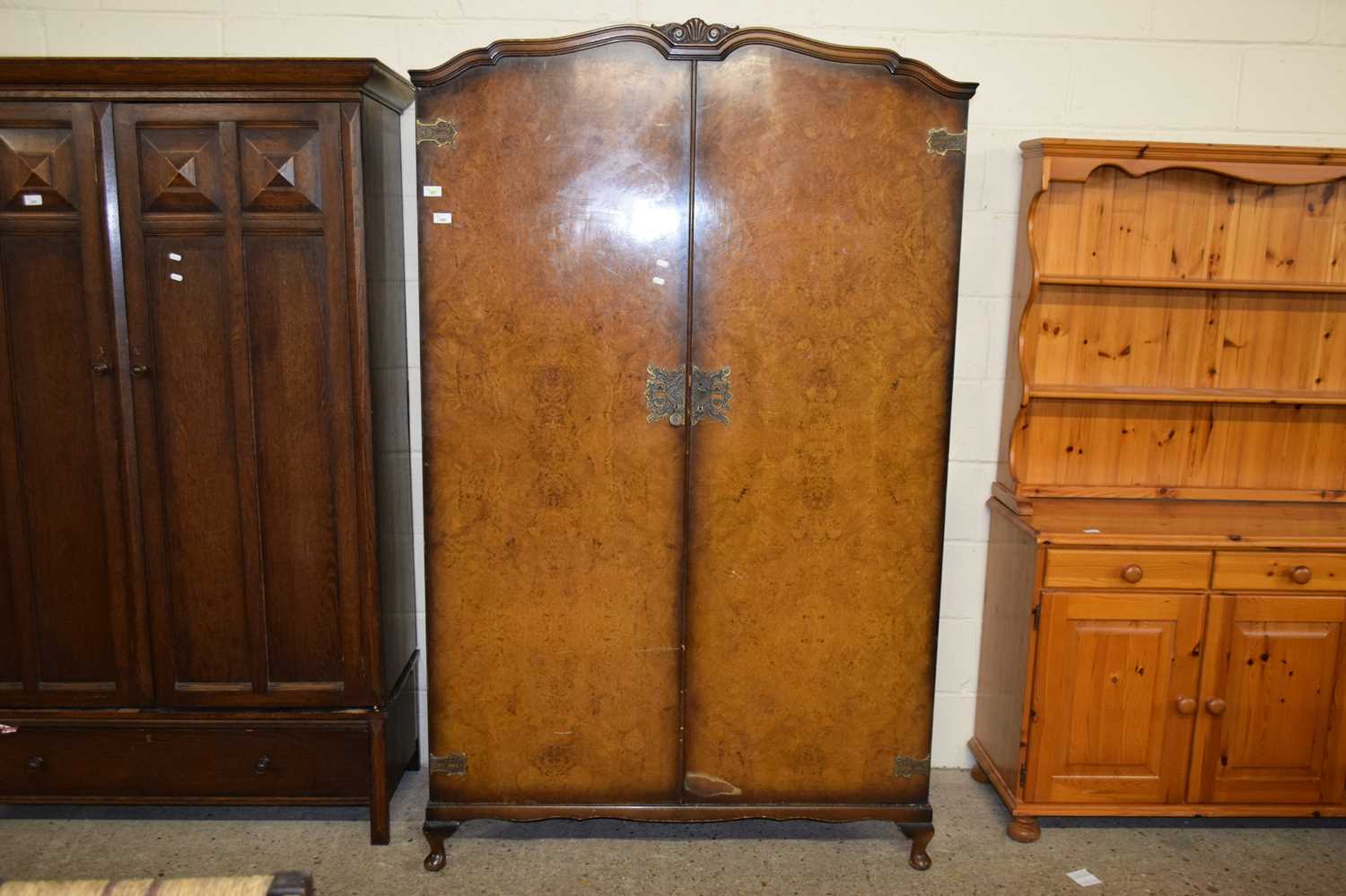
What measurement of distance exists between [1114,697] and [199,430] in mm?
2406

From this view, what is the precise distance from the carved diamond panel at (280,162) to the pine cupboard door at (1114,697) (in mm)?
2073

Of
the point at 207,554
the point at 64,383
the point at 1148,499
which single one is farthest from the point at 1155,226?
the point at 64,383

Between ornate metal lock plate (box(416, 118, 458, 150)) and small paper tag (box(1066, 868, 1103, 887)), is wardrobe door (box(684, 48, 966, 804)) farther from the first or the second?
ornate metal lock plate (box(416, 118, 458, 150))

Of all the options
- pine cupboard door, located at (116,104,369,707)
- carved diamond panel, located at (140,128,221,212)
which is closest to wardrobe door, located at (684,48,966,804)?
pine cupboard door, located at (116,104,369,707)

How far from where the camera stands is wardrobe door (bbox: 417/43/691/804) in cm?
210

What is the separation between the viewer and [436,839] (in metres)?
2.37

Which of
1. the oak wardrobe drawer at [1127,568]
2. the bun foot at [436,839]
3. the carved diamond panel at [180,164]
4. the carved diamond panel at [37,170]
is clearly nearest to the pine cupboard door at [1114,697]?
the oak wardrobe drawer at [1127,568]

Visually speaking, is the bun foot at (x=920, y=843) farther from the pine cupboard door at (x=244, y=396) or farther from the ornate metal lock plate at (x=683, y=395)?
the pine cupboard door at (x=244, y=396)

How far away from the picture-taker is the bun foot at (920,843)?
7.80 feet

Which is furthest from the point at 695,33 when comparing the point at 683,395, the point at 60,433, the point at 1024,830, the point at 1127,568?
the point at 1024,830

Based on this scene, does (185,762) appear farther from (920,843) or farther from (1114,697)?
(1114,697)

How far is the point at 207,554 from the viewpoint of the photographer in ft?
7.70

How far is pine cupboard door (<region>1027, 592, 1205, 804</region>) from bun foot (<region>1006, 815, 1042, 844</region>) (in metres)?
0.09

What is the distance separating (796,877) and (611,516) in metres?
1.03
